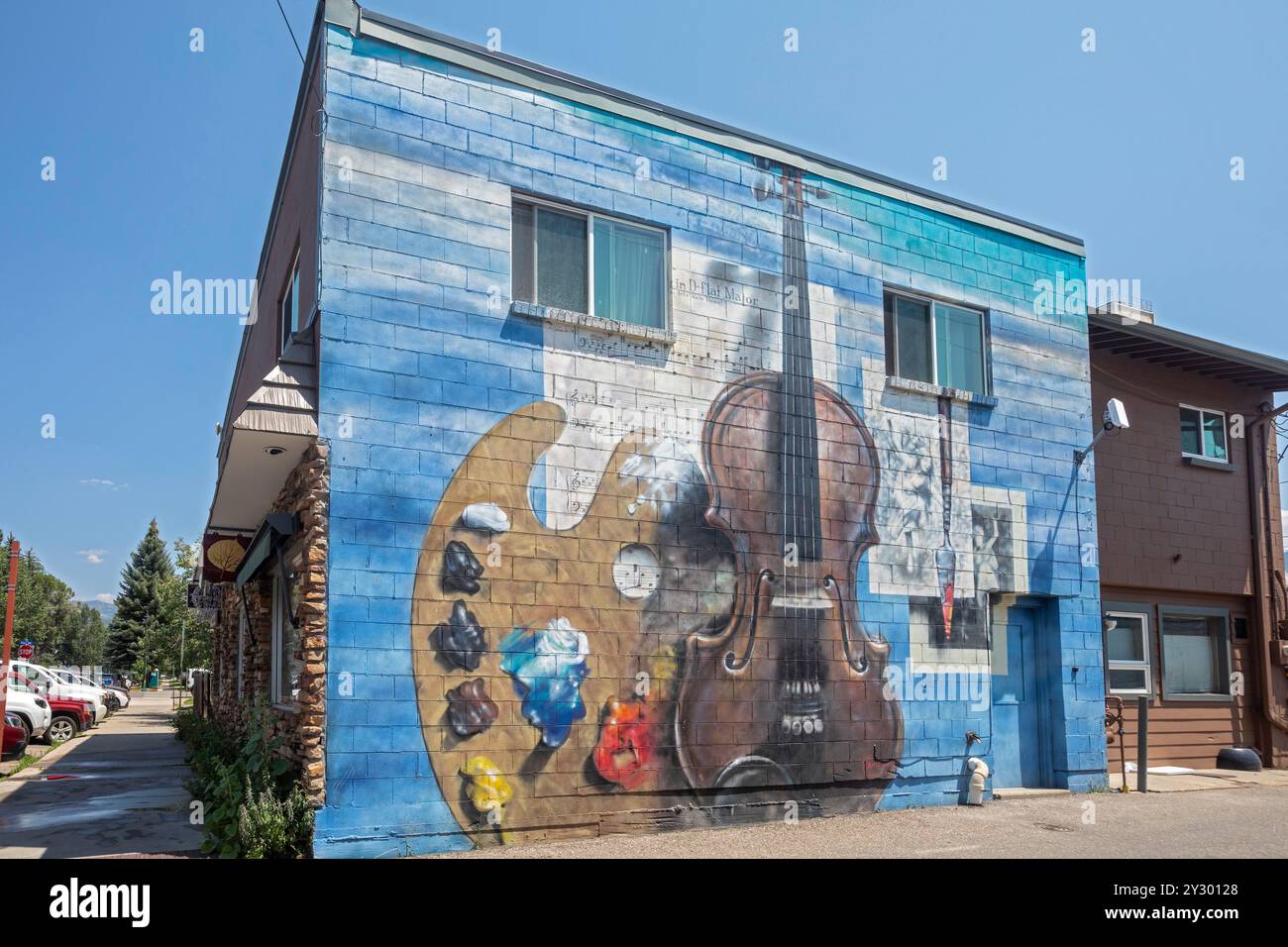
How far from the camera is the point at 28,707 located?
19.7 metres

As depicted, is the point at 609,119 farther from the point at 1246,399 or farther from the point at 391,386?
the point at 1246,399

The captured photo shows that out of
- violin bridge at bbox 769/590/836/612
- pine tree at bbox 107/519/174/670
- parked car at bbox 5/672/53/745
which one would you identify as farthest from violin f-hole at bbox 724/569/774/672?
pine tree at bbox 107/519/174/670

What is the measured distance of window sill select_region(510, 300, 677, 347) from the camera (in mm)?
10055

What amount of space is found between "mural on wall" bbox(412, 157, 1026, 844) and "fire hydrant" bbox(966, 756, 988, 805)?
41.0 inches

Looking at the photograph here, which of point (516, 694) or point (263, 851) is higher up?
point (516, 694)

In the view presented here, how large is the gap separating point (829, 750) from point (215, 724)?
10.7 metres

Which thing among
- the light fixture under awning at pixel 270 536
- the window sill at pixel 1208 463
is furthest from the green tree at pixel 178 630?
the window sill at pixel 1208 463

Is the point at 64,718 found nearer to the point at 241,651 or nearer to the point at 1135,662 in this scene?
the point at 241,651

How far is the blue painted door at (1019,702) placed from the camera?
13.1 m

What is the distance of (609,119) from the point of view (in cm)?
1094

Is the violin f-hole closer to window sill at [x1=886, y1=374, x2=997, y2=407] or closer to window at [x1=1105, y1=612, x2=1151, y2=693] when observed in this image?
window sill at [x1=886, y1=374, x2=997, y2=407]

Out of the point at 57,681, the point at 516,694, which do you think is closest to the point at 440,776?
the point at 516,694

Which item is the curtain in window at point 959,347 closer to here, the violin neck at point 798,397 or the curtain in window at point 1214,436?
the violin neck at point 798,397

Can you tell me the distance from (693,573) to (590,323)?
2616 mm
